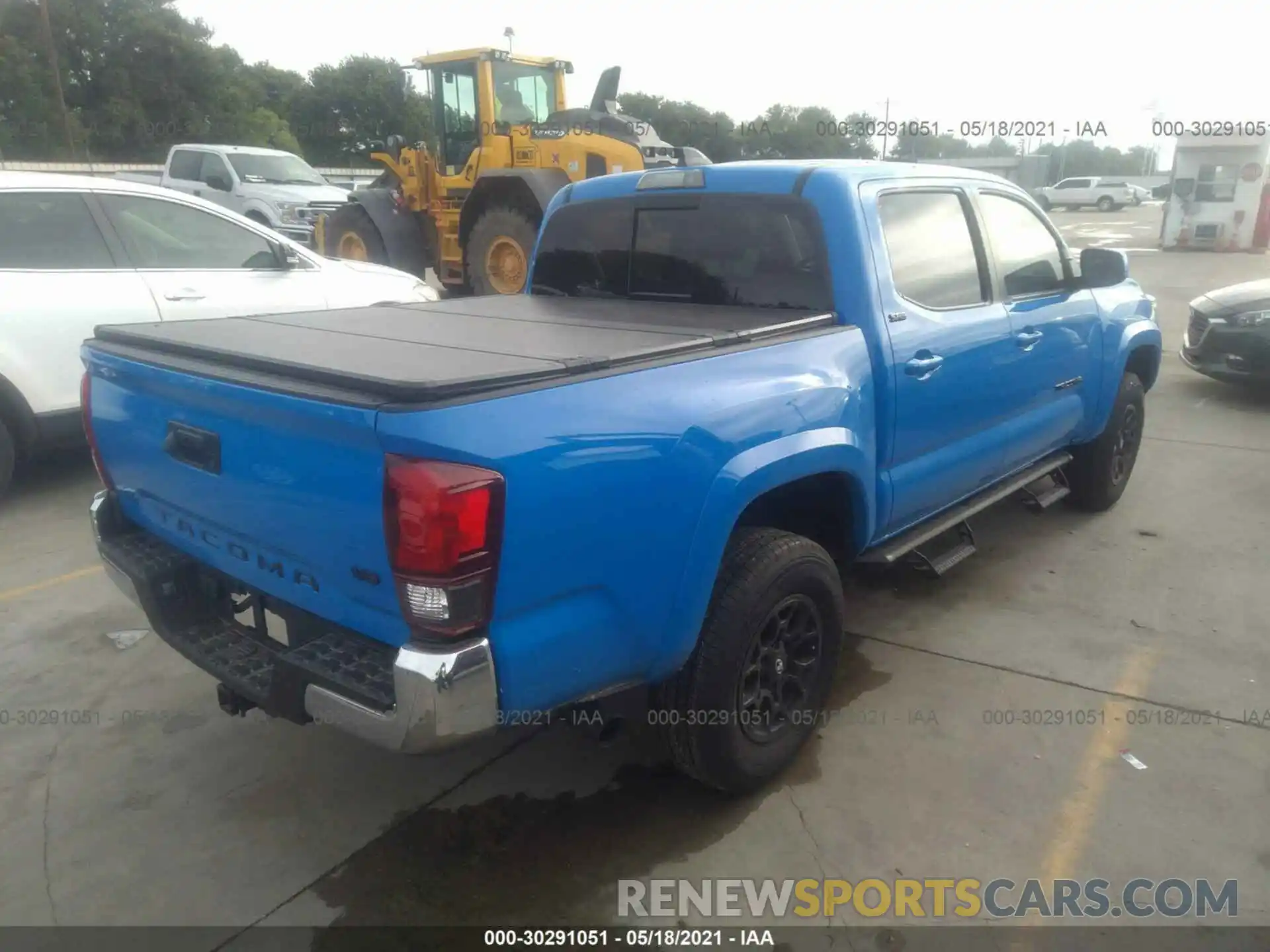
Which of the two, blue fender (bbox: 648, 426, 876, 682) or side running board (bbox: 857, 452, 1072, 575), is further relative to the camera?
side running board (bbox: 857, 452, 1072, 575)

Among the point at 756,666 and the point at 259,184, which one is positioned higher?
the point at 259,184

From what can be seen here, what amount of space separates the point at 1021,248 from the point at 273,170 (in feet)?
48.6

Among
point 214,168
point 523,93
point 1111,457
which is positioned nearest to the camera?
point 1111,457

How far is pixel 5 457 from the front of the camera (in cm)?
526

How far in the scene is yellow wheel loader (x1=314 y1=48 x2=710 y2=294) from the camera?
10195mm

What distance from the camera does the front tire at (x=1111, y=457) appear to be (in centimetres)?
514

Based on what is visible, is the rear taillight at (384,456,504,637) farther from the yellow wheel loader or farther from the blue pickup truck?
the yellow wheel loader

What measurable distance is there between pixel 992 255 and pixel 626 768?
2604 millimetres

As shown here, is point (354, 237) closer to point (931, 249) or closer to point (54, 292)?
point (54, 292)

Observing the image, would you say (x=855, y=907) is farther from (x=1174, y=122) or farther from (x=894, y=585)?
(x=1174, y=122)

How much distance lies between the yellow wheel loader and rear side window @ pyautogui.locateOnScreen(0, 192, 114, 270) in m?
5.06

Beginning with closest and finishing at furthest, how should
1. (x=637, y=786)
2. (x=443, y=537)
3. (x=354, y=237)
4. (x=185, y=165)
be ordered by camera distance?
(x=443, y=537) → (x=637, y=786) → (x=354, y=237) → (x=185, y=165)

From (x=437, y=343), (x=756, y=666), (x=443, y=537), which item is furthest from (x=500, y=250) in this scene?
(x=443, y=537)

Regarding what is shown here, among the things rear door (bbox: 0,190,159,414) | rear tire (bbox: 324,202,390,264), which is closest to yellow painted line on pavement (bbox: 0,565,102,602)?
rear door (bbox: 0,190,159,414)
